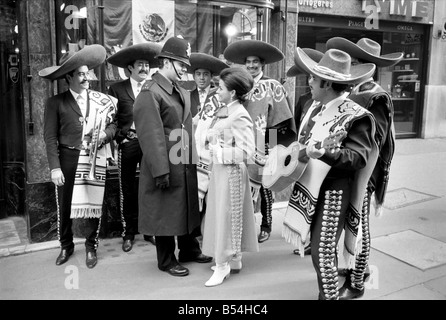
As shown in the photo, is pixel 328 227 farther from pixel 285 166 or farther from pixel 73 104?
pixel 73 104

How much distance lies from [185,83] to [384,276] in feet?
11.7

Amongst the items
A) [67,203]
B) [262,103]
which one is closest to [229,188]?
[262,103]

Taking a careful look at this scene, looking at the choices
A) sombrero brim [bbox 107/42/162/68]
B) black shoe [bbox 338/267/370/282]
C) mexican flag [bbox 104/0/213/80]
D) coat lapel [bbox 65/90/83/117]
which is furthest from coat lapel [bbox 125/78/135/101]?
black shoe [bbox 338/267/370/282]

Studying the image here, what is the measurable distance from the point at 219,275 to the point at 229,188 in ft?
2.51

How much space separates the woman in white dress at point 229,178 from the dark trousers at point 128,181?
3.87 feet

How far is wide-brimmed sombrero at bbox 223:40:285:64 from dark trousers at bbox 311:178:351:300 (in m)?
2.10

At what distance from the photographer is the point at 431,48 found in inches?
444

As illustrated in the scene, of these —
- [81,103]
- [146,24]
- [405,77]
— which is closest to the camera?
[81,103]

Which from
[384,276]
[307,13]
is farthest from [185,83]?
[307,13]

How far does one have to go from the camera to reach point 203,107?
4.49 m

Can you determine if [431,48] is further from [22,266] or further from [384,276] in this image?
[22,266]

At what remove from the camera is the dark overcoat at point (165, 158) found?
3.76 m

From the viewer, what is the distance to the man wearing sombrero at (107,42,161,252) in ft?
15.3

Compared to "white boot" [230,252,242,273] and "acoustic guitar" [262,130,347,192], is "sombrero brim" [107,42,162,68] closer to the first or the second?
"acoustic guitar" [262,130,347,192]
